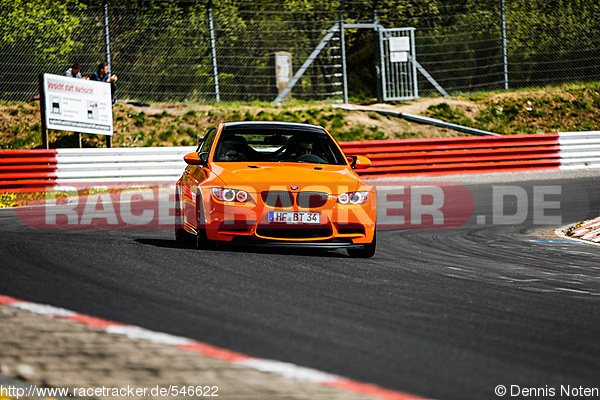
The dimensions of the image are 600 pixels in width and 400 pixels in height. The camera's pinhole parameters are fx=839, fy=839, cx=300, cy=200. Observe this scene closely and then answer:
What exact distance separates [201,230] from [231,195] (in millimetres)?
481

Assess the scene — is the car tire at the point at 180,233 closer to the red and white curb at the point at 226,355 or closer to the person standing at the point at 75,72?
the red and white curb at the point at 226,355

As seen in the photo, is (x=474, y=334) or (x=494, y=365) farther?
(x=474, y=334)

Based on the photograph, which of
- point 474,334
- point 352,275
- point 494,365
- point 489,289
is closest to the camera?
point 494,365

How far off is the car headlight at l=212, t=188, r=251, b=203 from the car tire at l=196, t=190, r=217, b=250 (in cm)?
19

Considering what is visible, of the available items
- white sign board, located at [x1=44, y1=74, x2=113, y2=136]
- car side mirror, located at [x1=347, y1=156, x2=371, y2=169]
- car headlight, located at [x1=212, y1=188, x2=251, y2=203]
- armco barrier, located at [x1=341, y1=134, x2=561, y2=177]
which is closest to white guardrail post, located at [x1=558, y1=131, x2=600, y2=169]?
armco barrier, located at [x1=341, y1=134, x2=561, y2=177]

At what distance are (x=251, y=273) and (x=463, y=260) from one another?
9.08 ft

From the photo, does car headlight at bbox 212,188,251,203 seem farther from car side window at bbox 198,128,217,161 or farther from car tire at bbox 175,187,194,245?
car side window at bbox 198,128,217,161

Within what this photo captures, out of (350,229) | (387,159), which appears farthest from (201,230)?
(387,159)

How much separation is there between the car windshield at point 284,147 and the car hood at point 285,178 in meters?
0.37

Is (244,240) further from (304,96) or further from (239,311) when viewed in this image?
(304,96)

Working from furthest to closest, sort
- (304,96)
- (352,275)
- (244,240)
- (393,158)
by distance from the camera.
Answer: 1. (304,96)
2. (393,158)
3. (244,240)
4. (352,275)

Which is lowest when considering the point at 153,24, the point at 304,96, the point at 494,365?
the point at 494,365

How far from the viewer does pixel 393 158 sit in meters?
19.3

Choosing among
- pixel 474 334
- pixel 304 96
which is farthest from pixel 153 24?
pixel 474 334
